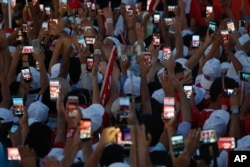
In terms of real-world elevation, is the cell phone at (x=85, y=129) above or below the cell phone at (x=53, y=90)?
above

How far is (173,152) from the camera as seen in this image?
5.48 metres

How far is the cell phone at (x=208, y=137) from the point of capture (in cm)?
540

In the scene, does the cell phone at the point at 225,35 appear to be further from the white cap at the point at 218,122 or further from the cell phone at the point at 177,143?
the cell phone at the point at 177,143

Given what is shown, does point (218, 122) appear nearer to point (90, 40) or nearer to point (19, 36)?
point (90, 40)

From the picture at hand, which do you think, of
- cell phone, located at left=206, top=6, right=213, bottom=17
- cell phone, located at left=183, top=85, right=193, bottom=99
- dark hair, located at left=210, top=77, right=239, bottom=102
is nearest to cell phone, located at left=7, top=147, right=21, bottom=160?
cell phone, located at left=183, top=85, right=193, bottom=99

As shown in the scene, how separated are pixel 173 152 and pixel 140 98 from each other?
253 cm

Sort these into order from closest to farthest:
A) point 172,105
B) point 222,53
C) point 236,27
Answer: point 172,105, point 222,53, point 236,27

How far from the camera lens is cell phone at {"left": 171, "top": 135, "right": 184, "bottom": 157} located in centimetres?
546

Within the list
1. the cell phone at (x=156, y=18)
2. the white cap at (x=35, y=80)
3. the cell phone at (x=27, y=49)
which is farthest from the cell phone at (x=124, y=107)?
the cell phone at (x=156, y=18)

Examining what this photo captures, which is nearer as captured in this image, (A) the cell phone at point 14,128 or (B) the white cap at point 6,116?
(A) the cell phone at point 14,128

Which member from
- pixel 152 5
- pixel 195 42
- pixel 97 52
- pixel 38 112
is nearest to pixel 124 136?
pixel 38 112

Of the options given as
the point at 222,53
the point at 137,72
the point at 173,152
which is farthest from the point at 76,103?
the point at 222,53

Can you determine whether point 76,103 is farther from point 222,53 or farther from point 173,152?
point 222,53

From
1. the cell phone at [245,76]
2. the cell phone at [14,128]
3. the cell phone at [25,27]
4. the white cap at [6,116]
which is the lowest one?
the white cap at [6,116]
